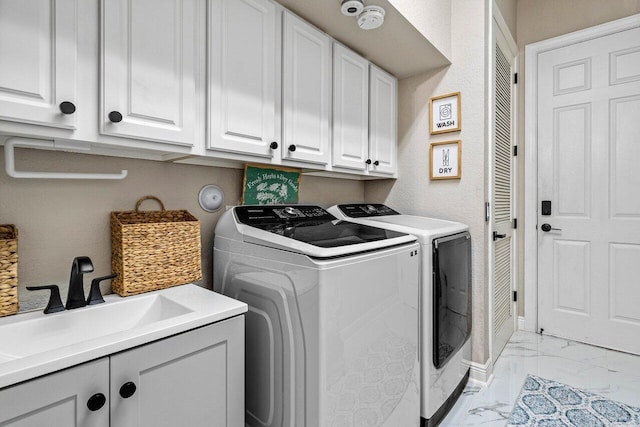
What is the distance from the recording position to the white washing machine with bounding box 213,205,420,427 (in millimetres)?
1145

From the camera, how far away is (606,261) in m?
2.61

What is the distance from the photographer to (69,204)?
4.02 feet

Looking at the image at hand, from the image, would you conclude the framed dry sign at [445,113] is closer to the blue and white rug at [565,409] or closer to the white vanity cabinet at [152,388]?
the blue and white rug at [565,409]

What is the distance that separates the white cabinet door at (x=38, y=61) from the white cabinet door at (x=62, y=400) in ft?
2.25

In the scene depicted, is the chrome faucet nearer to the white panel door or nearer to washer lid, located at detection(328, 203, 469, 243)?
washer lid, located at detection(328, 203, 469, 243)

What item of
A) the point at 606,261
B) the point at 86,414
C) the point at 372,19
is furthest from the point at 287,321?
the point at 606,261

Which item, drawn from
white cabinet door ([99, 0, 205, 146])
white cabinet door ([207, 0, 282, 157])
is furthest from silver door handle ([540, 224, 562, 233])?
white cabinet door ([99, 0, 205, 146])

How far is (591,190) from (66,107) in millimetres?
3410

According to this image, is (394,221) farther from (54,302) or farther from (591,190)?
(591,190)

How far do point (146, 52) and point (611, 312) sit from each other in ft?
11.6

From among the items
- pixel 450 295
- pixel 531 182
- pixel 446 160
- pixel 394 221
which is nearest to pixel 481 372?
pixel 450 295

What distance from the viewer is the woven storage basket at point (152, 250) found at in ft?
4.08

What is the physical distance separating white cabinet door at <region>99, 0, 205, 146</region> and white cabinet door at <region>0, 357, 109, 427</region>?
709 millimetres

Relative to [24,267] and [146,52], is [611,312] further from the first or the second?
[24,267]
